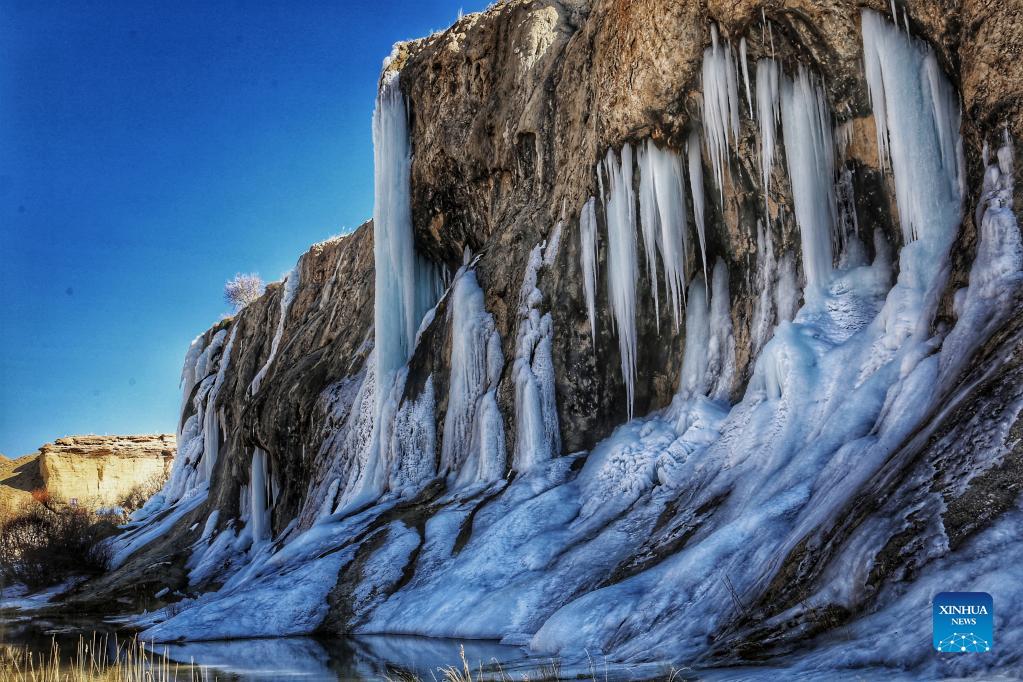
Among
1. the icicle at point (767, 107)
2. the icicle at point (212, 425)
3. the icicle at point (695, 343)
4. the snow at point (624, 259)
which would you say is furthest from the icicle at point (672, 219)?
the icicle at point (212, 425)

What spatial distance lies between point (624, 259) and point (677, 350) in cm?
166

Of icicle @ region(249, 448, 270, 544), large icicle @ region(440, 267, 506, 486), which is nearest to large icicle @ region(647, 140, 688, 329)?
large icicle @ region(440, 267, 506, 486)

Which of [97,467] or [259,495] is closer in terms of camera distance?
[259,495]

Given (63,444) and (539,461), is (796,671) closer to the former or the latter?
(539,461)

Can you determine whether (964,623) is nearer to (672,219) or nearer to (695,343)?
(695,343)

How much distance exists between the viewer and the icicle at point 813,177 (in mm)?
12391

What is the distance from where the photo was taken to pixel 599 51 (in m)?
15.8

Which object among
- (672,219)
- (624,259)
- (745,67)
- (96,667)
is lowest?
(96,667)

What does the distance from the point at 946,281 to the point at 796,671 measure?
5.24 metres

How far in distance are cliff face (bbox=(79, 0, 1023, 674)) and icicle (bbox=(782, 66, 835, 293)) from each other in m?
0.04

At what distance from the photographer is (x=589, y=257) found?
15.6 m

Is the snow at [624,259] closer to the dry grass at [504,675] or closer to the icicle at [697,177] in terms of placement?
the icicle at [697,177]

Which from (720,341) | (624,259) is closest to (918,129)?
(720,341)

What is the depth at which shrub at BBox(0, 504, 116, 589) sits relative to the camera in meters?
27.5
